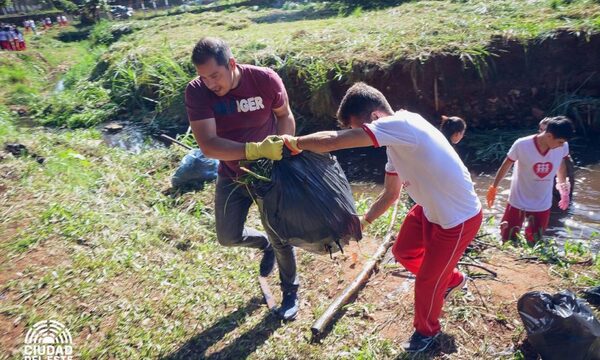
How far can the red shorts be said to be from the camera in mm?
4500

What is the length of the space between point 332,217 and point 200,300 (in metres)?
1.46

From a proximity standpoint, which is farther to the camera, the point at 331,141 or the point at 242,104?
the point at 242,104

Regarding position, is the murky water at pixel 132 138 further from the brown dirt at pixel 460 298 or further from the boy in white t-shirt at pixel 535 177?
the boy in white t-shirt at pixel 535 177

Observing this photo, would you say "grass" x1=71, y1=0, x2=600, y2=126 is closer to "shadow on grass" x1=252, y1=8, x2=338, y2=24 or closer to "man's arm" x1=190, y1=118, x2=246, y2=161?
"shadow on grass" x1=252, y1=8, x2=338, y2=24

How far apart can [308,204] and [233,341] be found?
1.18 meters

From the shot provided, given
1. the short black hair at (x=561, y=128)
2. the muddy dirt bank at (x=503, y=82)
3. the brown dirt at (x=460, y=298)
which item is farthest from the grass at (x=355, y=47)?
the brown dirt at (x=460, y=298)

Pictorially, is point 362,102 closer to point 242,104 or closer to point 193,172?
point 242,104

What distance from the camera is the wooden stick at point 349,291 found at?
119 inches

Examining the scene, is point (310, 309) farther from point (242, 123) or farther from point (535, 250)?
point (535, 250)

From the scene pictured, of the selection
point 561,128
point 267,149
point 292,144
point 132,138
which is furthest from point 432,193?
point 132,138

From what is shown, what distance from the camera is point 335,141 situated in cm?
244

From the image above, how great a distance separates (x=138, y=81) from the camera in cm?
1062

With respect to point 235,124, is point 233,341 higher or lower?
lower

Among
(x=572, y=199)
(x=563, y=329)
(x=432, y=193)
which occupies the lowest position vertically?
(x=572, y=199)
